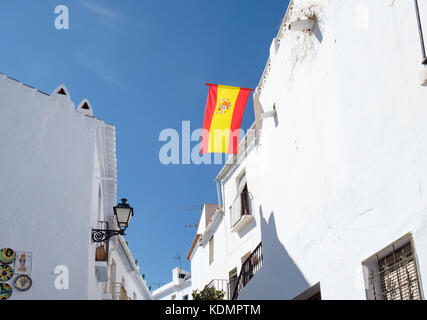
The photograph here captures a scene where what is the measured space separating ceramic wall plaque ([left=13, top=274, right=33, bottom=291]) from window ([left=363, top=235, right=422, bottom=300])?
612 cm

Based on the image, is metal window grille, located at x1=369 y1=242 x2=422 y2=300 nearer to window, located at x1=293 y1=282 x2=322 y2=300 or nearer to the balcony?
window, located at x1=293 y1=282 x2=322 y2=300

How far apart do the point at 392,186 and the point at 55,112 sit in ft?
25.9

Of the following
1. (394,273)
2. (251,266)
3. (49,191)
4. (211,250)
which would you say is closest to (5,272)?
(49,191)

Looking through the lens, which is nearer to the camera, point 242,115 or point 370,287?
point 370,287

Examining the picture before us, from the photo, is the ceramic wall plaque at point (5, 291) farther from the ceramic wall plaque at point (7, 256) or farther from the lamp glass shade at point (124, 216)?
the lamp glass shade at point (124, 216)

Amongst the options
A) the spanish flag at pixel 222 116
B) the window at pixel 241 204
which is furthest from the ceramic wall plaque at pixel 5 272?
the window at pixel 241 204

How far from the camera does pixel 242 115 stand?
11.8 metres

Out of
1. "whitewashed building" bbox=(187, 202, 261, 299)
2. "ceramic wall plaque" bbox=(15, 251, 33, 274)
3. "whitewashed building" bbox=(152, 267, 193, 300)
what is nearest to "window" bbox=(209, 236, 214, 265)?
"whitewashed building" bbox=(187, 202, 261, 299)

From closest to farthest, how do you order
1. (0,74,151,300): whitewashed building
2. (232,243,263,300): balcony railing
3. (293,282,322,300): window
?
(293,282,322,300): window → (0,74,151,300): whitewashed building → (232,243,263,300): balcony railing

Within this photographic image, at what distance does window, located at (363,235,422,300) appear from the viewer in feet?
18.0

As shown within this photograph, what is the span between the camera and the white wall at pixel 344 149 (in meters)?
5.50

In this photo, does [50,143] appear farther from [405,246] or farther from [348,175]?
[405,246]

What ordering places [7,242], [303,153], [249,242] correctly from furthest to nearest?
[249,242] < [7,242] < [303,153]
